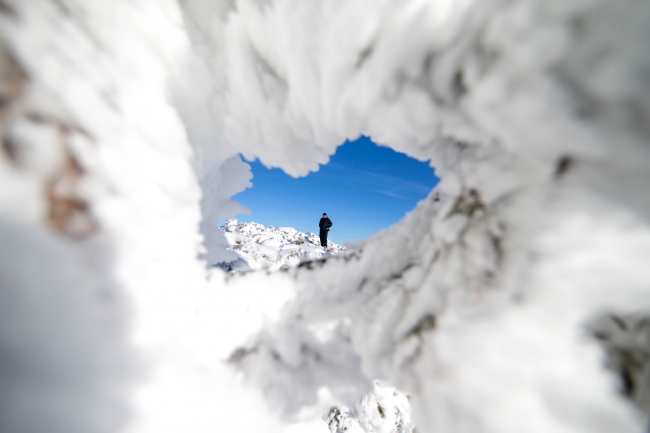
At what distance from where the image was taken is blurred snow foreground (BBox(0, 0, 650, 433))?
0.77 metres

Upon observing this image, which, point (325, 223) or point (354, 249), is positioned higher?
point (325, 223)

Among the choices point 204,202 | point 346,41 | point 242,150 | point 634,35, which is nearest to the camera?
point 634,35

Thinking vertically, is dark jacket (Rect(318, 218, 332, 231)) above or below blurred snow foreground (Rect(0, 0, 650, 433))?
above

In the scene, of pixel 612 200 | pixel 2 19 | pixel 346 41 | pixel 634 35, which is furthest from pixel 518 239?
pixel 2 19

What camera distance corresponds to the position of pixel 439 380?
3.37 feet

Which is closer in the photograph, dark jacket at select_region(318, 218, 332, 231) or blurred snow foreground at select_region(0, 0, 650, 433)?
blurred snow foreground at select_region(0, 0, 650, 433)

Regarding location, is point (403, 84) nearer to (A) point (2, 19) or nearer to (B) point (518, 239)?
(B) point (518, 239)

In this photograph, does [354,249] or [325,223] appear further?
[325,223]

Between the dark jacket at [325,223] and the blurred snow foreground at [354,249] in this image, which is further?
the dark jacket at [325,223]

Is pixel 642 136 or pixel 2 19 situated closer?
pixel 642 136

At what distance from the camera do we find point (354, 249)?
1.59 m

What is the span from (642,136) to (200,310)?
1798 mm

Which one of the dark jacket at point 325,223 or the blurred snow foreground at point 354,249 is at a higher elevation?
the dark jacket at point 325,223

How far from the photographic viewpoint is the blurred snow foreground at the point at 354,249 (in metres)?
0.77
